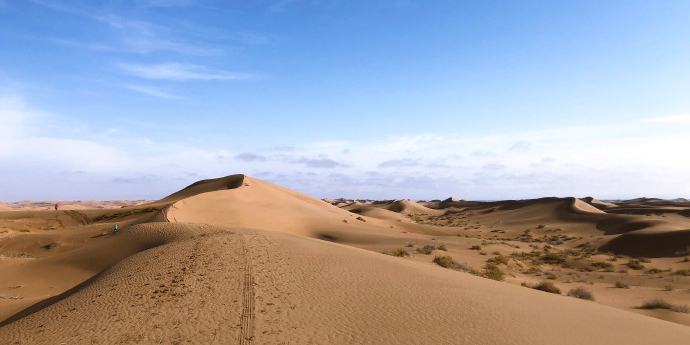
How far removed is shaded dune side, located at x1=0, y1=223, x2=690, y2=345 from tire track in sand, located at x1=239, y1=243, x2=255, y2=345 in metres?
0.04

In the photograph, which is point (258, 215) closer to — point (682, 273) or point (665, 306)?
point (665, 306)

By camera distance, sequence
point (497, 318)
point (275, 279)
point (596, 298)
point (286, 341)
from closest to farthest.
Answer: point (286, 341)
point (497, 318)
point (275, 279)
point (596, 298)

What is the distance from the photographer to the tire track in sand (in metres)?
6.86

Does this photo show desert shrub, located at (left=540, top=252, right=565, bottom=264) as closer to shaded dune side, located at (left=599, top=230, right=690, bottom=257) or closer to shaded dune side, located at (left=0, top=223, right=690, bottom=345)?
shaded dune side, located at (left=599, top=230, right=690, bottom=257)

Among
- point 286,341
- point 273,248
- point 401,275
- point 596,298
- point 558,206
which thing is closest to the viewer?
point 286,341

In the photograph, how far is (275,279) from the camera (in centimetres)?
1064

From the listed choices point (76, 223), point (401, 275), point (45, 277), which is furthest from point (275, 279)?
point (76, 223)

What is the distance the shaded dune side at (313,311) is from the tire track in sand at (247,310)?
0.12 ft

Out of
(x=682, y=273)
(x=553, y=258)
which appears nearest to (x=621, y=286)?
(x=682, y=273)

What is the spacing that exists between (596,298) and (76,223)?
134 ft

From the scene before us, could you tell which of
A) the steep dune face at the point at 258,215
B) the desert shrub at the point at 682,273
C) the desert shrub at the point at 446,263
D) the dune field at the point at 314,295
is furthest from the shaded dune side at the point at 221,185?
the desert shrub at the point at 682,273

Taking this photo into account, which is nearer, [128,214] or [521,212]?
[128,214]

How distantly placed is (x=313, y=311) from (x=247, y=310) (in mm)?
1392

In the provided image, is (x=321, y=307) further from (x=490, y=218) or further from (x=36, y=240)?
(x=490, y=218)
